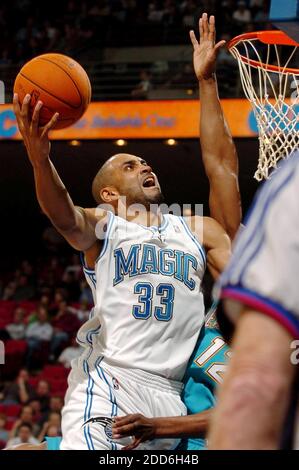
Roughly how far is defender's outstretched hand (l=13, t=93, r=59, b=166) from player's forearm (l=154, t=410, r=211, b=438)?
1046mm

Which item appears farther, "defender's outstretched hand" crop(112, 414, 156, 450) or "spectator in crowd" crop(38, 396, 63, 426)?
"spectator in crowd" crop(38, 396, 63, 426)

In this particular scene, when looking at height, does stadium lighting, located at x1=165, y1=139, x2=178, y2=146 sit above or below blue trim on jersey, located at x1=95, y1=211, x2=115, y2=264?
above

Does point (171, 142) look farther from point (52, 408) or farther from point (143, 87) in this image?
point (52, 408)

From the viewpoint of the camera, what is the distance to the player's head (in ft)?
11.7

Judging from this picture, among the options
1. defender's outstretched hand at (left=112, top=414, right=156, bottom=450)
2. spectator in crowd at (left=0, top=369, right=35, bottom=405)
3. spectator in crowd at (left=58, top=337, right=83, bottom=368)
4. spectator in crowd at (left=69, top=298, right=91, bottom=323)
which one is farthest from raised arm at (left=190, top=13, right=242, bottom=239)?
spectator in crowd at (left=69, top=298, right=91, bottom=323)

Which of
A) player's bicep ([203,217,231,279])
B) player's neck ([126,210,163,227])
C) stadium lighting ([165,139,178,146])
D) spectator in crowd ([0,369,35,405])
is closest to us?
player's bicep ([203,217,231,279])

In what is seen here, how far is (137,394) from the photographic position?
10.0 feet

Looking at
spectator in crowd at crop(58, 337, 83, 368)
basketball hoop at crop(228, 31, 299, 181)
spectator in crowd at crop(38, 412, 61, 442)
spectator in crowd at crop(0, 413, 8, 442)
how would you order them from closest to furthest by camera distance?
basketball hoop at crop(228, 31, 299, 181)
spectator in crowd at crop(38, 412, 61, 442)
spectator in crowd at crop(0, 413, 8, 442)
spectator in crowd at crop(58, 337, 83, 368)

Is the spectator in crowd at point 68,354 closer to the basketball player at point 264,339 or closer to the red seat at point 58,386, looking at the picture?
the red seat at point 58,386

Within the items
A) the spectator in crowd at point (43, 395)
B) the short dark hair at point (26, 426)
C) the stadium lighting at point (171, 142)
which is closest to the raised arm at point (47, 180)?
the short dark hair at point (26, 426)

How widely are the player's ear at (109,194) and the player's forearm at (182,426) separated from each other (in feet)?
3.41

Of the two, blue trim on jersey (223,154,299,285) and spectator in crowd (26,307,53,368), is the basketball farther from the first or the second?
spectator in crowd (26,307,53,368)
